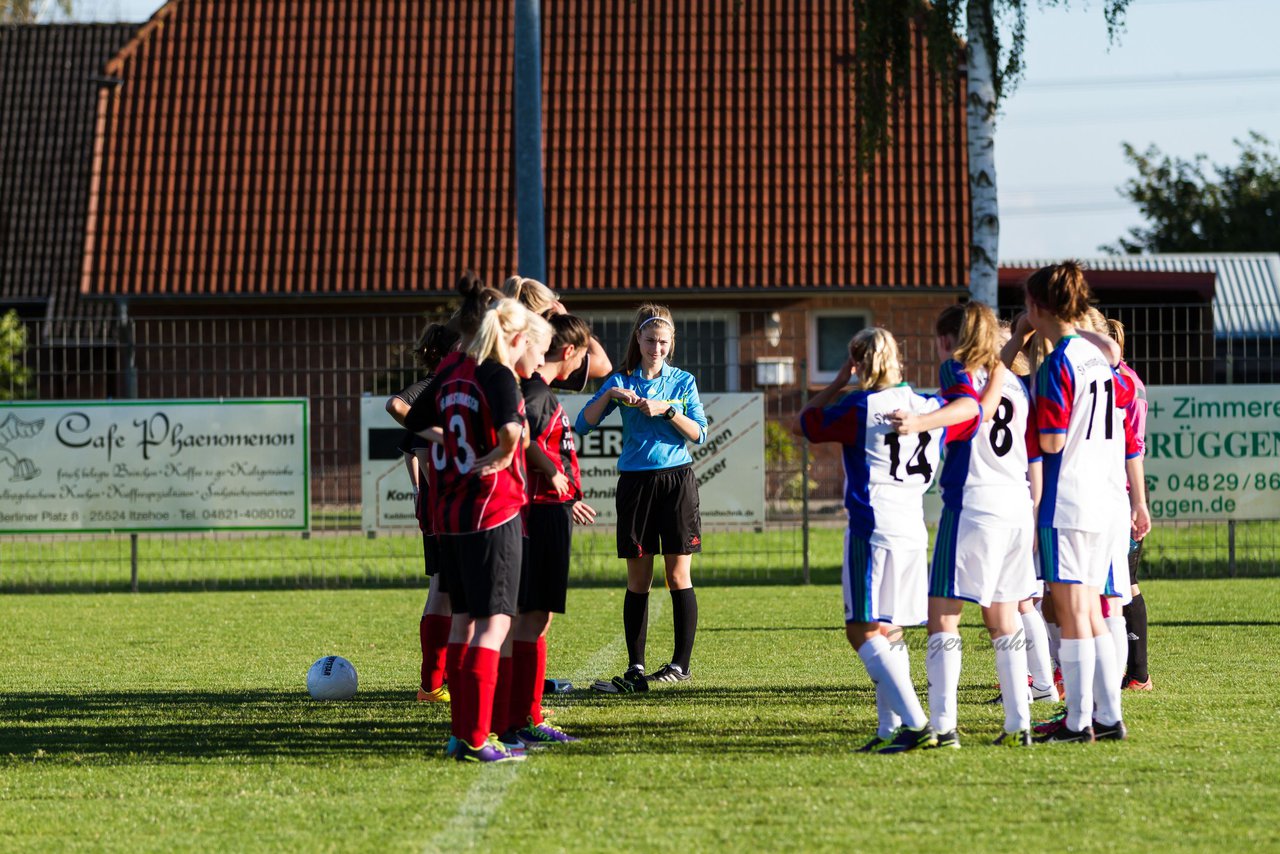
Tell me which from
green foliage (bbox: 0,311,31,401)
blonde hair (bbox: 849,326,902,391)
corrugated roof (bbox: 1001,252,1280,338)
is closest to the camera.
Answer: blonde hair (bbox: 849,326,902,391)

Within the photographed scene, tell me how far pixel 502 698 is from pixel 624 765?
0.68 m

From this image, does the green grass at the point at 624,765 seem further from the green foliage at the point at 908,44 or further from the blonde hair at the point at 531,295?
the green foliage at the point at 908,44

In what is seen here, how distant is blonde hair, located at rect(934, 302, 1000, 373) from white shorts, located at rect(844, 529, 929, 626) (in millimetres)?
789

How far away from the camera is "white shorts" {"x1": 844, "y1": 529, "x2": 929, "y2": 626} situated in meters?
5.73

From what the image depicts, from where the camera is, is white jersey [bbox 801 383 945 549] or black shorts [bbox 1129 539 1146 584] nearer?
white jersey [bbox 801 383 945 549]

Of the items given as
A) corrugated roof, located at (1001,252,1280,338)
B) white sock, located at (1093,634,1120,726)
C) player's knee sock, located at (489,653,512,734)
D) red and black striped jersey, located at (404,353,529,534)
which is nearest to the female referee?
player's knee sock, located at (489,653,512,734)

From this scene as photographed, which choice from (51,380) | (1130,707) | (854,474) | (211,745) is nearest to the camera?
(854,474)

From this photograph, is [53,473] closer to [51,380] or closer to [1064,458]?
[51,380]

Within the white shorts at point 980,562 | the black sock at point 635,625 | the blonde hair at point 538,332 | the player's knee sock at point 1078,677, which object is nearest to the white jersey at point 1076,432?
the white shorts at point 980,562

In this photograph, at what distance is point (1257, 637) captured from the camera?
9.51 m

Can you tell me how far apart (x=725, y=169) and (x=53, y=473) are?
43.9 feet

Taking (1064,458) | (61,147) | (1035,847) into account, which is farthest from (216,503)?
(61,147)

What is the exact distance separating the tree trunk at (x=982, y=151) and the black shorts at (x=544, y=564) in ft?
29.7

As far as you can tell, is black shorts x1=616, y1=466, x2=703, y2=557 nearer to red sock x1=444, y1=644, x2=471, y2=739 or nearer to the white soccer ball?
the white soccer ball
